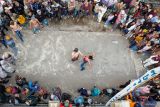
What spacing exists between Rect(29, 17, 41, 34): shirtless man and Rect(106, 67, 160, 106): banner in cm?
558

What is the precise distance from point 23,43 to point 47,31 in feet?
5.10

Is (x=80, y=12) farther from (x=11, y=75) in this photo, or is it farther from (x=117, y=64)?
(x=11, y=75)

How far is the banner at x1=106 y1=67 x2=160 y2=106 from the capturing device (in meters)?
12.6

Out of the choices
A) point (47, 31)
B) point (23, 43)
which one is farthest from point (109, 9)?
point (23, 43)

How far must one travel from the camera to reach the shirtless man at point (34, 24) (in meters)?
15.7

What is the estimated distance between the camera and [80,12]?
1722cm

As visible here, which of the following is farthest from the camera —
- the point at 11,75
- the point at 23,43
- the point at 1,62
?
the point at 23,43

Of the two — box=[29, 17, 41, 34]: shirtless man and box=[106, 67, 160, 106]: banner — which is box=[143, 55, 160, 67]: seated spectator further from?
box=[29, 17, 41, 34]: shirtless man

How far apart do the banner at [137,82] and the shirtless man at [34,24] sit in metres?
5.58

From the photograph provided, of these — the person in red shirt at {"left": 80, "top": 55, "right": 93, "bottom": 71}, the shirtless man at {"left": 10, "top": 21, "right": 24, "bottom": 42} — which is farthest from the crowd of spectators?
the person in red shirt at {"left": 80, "top": 55, "right": 93, "bottom": 71}

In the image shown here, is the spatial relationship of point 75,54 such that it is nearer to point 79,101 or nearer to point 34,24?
point 79,101

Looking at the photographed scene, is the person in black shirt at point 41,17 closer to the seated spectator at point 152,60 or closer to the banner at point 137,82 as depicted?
the banner at point 137,82

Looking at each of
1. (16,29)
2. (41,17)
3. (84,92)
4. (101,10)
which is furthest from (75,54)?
(16,29)

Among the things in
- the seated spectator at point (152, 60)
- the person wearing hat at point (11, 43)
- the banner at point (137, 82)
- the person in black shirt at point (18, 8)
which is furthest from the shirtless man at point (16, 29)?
the seated spectator at point (152, 60)
